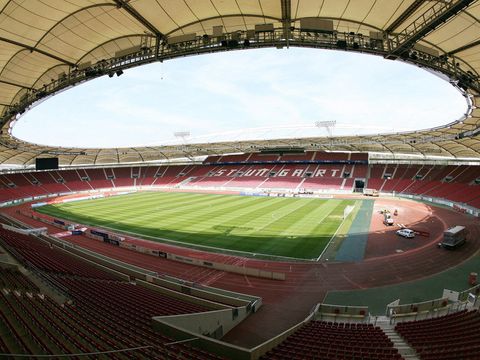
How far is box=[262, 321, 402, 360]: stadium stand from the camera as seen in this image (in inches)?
360

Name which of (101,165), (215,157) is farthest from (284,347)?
(101,165)

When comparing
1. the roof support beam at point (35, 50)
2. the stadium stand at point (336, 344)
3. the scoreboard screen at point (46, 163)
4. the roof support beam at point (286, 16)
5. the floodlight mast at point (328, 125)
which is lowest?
the stadium stand at point (336, 344)

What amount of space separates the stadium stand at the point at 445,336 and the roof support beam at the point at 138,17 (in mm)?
17741

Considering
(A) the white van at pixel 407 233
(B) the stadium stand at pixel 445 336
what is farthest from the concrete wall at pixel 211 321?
(A) the white van at pixel 407 233

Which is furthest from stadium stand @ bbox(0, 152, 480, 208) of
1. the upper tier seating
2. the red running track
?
the red running track

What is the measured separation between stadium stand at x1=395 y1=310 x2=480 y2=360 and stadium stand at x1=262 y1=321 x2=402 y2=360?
0.91 meters

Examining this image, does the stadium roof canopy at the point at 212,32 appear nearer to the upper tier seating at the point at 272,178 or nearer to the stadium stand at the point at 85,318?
the stadium stand at the point at 85,318

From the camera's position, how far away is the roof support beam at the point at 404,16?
12234mm

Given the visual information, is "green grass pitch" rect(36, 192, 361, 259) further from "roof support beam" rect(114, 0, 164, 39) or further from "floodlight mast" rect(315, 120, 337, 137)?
"roof support beam" rect(114, 0, 164, 39)

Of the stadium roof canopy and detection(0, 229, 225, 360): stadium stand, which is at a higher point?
the stadium roof canopy

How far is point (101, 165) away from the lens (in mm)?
84625

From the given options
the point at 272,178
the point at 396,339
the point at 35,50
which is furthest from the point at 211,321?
the point at 272,178

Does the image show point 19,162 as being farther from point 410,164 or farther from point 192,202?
point 410,164

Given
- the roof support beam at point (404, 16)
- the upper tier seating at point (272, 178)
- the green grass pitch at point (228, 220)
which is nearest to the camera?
the roof support beam at point (404, 16)
